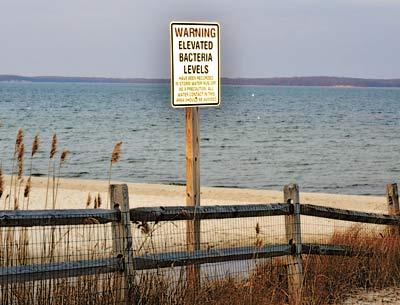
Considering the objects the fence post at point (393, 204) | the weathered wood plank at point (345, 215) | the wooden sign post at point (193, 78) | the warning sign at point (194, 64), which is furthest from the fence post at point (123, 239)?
the fence post at point (393, 204)

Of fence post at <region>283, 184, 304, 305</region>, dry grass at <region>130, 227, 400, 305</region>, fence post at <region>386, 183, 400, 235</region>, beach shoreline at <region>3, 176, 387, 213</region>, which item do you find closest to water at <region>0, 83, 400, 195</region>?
beach shoreline at <region>3, 176, 387, 213</region>

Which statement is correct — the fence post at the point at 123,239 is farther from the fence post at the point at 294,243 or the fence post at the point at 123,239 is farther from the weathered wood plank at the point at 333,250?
the weathered wood plank at the point at 333,250

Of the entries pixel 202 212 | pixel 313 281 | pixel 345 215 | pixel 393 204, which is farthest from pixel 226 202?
pixel 202 212

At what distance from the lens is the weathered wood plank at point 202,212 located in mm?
6977

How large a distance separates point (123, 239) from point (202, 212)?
969 mm

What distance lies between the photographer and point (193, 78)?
330 inches

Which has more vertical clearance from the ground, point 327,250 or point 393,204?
point 393,204

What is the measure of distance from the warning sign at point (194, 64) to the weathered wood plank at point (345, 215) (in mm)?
1417

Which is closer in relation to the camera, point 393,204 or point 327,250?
point 327,250

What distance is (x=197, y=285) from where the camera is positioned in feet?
25.1

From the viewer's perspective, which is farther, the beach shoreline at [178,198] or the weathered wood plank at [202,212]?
the beach shoreline at [178,198]

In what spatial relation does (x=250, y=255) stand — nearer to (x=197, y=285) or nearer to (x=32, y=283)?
(x=197, y=285)

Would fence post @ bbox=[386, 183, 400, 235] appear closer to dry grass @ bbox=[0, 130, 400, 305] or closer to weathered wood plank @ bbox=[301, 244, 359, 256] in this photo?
dry grass @ bbox=[0, 130, 400, 305]

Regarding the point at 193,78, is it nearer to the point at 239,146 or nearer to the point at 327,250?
the point at 327,250
